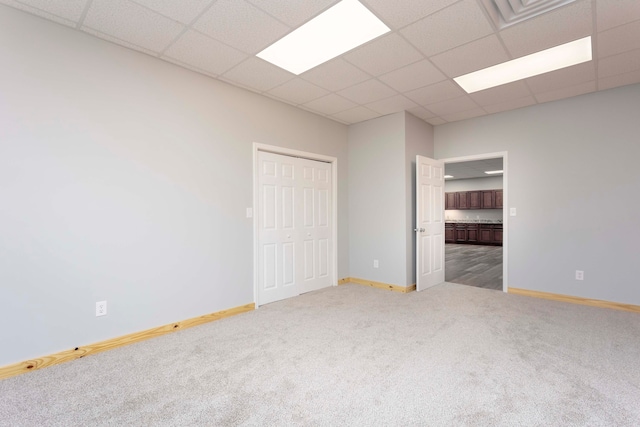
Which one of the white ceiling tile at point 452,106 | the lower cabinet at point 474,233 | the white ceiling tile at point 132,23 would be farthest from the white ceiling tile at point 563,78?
the lower cabinet at point 474,233

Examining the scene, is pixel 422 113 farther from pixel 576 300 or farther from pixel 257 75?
pixel 576 300

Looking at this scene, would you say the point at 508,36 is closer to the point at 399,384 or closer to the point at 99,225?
the point at 399,384

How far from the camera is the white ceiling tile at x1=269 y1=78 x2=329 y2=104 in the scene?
11.0ft

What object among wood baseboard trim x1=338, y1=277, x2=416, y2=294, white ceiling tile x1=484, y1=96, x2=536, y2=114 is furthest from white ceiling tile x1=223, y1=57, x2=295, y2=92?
wood baseboard trim x1=338, y1=277, x2=416, y2=294

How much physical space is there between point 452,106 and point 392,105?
84 cm

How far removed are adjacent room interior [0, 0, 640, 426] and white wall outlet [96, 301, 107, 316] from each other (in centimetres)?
2

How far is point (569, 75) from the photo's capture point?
10.3 ft

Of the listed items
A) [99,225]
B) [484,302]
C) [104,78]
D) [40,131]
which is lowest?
[484,302]

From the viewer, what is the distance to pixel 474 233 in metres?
10.3

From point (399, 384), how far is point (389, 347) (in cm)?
54

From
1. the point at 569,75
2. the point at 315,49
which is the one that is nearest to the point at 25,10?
the point at 315,49

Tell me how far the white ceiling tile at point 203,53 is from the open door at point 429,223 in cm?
276

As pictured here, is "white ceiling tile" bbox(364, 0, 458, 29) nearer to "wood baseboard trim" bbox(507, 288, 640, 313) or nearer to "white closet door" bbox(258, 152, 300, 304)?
"white closet door" bbox(258, 152, 300, 304)

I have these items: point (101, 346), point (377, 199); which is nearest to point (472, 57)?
point (377, 199)
